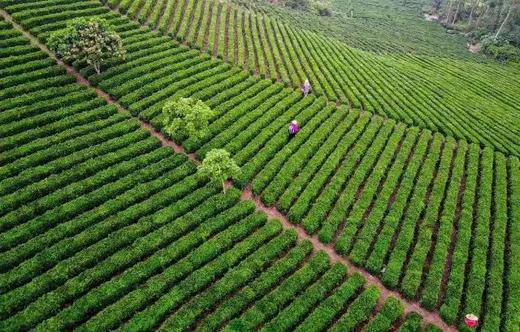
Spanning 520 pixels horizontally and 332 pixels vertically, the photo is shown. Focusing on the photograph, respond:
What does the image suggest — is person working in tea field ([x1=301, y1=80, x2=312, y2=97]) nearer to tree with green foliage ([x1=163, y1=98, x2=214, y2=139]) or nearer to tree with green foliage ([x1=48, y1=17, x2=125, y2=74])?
tree with green foliage ([x1=163, y1=98, x2=214, y2=139])

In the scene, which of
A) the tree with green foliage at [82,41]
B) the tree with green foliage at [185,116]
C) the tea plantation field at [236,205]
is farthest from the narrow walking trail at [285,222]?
the tree with green foliage at [185,116]

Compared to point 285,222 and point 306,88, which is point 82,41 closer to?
point 306,88

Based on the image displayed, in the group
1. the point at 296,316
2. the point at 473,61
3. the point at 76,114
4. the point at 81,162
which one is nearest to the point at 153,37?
the point at 76,114

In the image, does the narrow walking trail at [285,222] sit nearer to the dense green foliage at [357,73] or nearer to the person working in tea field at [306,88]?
the dense green foliage at [357,73]

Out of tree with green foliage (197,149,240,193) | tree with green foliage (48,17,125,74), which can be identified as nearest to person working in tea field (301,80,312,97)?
tree with green foliage (197,149,240,193)

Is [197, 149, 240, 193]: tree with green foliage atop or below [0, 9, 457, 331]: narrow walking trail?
atop

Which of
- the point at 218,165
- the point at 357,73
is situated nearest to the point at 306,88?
the point at 357,73
